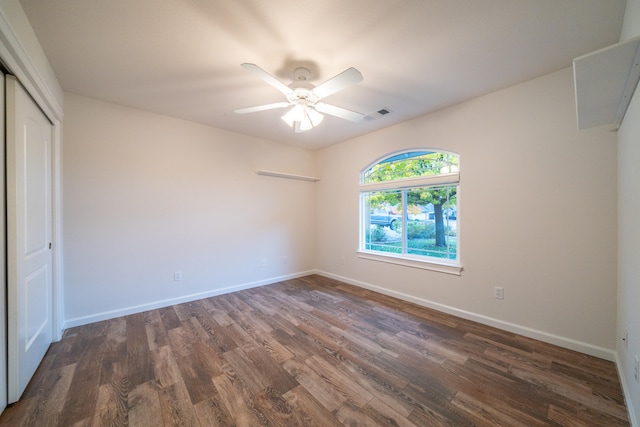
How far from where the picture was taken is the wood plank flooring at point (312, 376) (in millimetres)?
1395

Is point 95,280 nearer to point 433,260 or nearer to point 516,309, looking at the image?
point 433,260

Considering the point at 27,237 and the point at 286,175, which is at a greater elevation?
the point at 286,175

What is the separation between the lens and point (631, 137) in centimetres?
144

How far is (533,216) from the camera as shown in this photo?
225 centimetres

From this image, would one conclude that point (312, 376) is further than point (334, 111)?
No

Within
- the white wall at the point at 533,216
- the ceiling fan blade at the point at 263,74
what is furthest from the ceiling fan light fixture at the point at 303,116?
the white wall at the point at 533,216

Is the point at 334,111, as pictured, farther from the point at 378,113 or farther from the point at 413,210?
the point at 413,210

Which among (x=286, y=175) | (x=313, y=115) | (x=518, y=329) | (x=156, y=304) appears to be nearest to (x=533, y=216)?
(x=518, y=329)

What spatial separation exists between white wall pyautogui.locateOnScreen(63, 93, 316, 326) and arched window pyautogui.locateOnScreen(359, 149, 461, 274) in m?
1.61

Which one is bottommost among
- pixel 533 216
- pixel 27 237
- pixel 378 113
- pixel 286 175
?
pixel 27 237

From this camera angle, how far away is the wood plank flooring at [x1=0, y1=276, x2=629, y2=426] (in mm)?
1395

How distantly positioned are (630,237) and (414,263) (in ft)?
6.21

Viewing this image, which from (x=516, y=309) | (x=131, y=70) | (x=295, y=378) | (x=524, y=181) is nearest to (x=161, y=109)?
(x=131, y=70)

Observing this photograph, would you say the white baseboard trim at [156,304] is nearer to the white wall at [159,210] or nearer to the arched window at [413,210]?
the white wall at [159,210]
